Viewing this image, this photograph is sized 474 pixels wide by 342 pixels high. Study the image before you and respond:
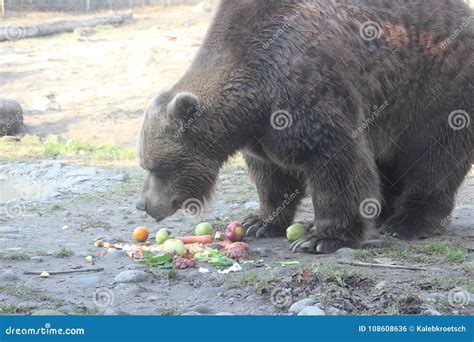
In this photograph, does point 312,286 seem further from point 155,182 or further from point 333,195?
point 155,182

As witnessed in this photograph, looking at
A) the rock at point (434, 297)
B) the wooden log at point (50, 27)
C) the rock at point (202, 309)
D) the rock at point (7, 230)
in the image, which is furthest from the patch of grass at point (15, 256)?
the wooden log at point (50, 27)

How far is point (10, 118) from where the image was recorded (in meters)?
16.9

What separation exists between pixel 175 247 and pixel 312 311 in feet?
7.63

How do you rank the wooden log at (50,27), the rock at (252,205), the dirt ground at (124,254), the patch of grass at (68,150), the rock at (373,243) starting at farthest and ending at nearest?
the wooden log at (50,27) < the patch of grass at (68,150) < the rock at (252,205) < the rock at (373,243) < the dirt ground at (124,254)

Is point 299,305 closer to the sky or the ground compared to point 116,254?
closer to the sky

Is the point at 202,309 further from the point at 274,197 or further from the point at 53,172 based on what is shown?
the point at 53,172

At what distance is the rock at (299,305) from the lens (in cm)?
602

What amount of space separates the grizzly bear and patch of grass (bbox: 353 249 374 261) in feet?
1.15

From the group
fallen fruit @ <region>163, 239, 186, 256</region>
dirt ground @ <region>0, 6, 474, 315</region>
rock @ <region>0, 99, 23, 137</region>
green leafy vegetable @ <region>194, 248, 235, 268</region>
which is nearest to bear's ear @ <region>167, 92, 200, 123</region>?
fallen fruit @ <region>163, 239, 186, 256</region>

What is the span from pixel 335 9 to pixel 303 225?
228 cm

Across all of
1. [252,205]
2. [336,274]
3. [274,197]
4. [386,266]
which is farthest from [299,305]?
[252,205]

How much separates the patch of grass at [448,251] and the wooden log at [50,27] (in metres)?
18.7

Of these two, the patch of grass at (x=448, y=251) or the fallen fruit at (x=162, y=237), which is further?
the fallen fruit at (x=162, y=237)

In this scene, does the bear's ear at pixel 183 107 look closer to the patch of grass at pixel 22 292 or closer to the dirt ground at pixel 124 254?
the dirt ground at pixel 124 254
